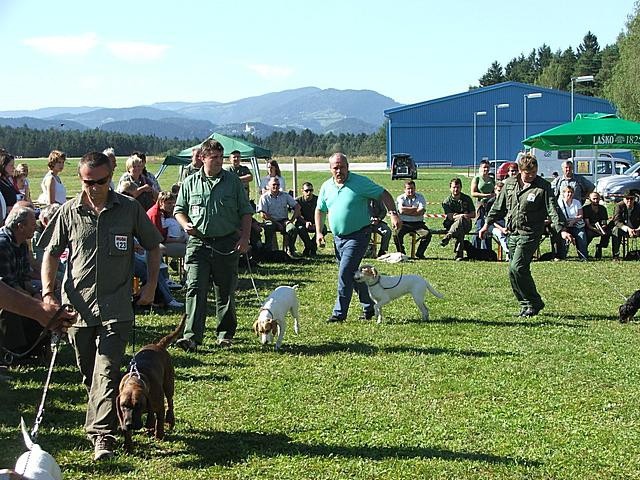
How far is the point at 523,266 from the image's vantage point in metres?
9.97

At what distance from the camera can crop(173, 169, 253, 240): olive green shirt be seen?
8.10 meters

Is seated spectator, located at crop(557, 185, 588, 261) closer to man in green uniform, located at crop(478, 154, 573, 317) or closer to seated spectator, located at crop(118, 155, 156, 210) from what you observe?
man in green uniform, located at crop(478, 154, 573, 317)

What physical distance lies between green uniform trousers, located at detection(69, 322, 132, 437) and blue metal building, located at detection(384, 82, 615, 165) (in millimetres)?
73842

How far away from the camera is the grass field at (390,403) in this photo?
5277 mm

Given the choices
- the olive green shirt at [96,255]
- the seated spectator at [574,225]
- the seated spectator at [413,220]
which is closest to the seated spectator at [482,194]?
the seated spectator at [413,220]

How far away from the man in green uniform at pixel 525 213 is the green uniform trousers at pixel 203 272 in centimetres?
350

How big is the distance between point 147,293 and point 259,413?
150 centimetres

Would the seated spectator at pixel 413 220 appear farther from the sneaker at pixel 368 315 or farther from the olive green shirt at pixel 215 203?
the olive green shirt at pixel 215 203

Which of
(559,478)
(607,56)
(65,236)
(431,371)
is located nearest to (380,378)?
(431,371)

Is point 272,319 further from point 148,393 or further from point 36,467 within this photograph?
point 36,467

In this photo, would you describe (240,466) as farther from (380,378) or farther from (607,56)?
(607,56)

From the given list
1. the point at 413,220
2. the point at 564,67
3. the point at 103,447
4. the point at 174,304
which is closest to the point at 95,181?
the point at 103,447

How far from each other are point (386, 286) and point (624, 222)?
8.09 meters

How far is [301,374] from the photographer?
24.7 feet
